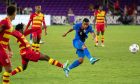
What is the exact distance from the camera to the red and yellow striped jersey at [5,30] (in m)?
→ 12.3

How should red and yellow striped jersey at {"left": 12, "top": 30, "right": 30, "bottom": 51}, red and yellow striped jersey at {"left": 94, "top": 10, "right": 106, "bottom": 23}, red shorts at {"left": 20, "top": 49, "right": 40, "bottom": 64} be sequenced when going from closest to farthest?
red and yellow striped jersey at {"left": 12, "top": 30, "right": 30, "bottom": 51}
red shorts at {"left": 20, "top": 49, "right": 40, "bottom": 64}
red and yellow striped jersey at {"left": 94, "top": 10, "right": 106, "bottom": 23}

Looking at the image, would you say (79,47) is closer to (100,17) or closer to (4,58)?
(4,58)

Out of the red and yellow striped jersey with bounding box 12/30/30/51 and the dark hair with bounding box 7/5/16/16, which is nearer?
the dark hair with bounding box 7/5/16/16

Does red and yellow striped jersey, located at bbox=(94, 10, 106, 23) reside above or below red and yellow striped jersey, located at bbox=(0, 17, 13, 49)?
below

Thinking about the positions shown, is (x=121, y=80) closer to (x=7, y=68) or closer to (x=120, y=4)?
(x=7, y=68)

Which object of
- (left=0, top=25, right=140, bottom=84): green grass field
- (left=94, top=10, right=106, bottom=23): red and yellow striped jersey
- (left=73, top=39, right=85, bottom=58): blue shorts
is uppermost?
(left=73, top=39, right=85, bottom=58): blue shorts

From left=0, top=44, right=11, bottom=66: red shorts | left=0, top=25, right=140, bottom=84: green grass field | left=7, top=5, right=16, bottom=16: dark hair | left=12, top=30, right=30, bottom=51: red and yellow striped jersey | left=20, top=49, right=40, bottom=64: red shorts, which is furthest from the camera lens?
left=0, top=25, right=140, bottom=84: green grass field

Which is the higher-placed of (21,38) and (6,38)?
(6,38)

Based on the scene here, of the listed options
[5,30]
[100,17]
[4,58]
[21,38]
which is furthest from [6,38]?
A: [100,17]

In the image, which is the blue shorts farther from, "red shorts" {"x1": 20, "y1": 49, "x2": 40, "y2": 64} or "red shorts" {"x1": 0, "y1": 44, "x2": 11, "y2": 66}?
"red shorts" {"x1": 0, "y1": 44, "x2": 11, "y2": 66}

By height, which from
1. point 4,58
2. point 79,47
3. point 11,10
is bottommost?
point 79,47

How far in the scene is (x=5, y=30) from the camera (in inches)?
492

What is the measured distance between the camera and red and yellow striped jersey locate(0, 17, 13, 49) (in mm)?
12297

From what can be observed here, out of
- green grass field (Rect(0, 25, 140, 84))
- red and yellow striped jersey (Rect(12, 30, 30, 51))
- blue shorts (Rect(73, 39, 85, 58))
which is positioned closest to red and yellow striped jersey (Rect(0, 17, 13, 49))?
red and yellow striped jersey (Rect(12, 30, 30, 51))
